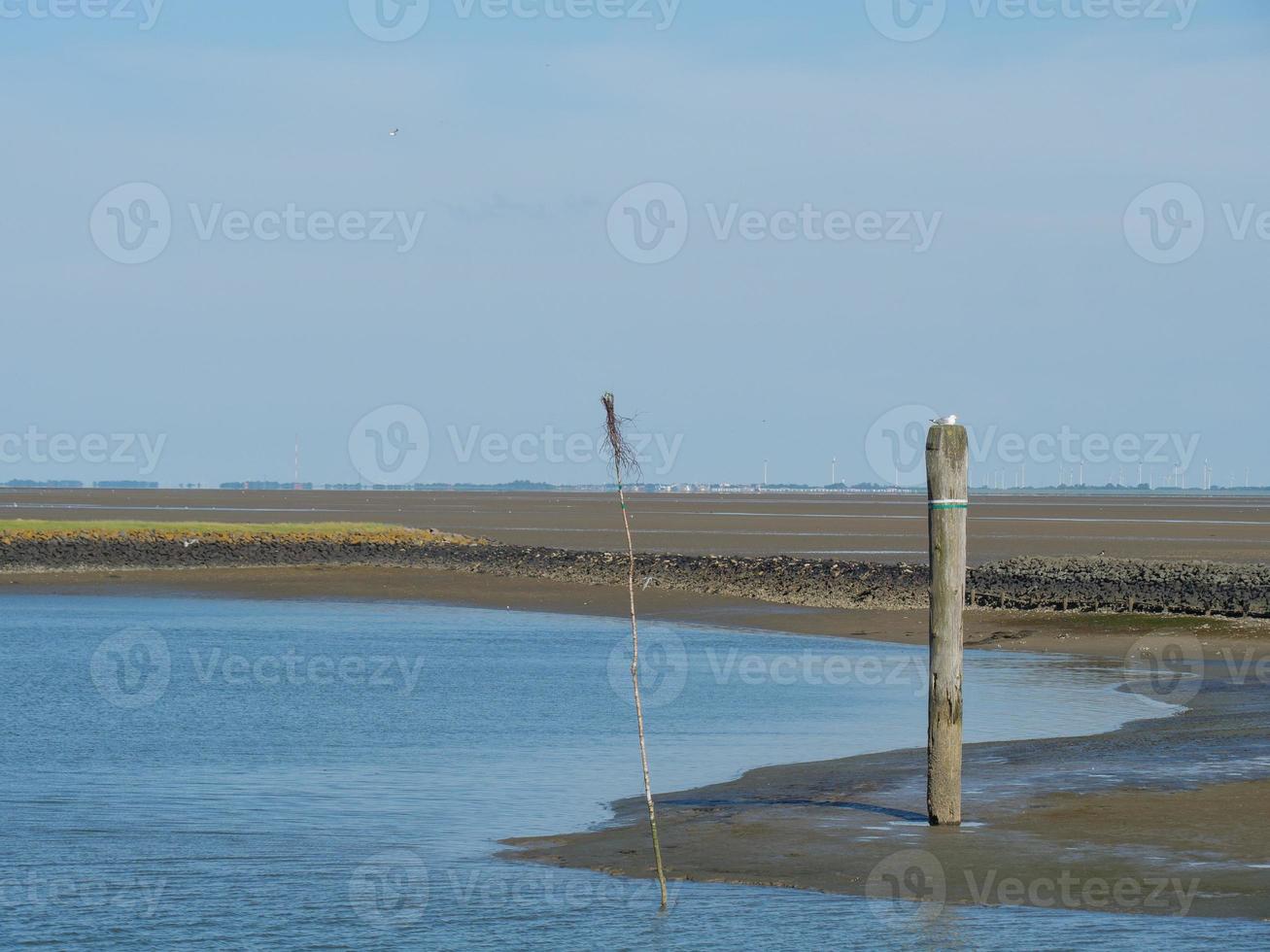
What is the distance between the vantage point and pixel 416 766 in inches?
705

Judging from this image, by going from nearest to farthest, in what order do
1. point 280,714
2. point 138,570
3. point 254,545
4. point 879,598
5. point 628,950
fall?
point 628,950, point 280,714, point 879,598, point 138,570, point 254,545

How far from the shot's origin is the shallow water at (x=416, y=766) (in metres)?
11.1

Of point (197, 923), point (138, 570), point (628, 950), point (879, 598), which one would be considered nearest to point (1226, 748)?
point (628, 950)

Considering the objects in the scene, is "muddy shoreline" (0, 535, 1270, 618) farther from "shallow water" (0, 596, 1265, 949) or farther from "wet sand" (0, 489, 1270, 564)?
"wet sand" (0, 489, 1270, 564)

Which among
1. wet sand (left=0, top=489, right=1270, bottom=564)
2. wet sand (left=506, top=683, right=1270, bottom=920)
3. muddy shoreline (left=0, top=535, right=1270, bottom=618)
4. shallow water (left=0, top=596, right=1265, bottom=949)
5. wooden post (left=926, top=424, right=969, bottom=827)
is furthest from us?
wet sand (left=0, top=489, right=1270, bottom=564)

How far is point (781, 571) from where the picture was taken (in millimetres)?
48812

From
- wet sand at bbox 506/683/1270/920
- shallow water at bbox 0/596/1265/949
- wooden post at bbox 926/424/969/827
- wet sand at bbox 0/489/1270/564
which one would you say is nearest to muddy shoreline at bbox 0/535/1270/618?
shallow water at bbox 0/596/1265/949

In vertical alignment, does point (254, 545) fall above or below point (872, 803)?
above

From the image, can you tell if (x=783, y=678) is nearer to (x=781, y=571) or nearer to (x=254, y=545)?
(x=781, y=571)

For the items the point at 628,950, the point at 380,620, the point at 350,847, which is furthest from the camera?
the point at 380,620

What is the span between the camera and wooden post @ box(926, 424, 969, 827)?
1381cm

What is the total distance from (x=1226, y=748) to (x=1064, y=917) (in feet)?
24.0

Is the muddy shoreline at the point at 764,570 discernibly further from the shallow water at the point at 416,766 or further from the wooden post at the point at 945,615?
the wooden post at the point at 945,615

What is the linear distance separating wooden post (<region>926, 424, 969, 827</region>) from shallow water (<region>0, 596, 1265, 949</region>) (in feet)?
8.02
